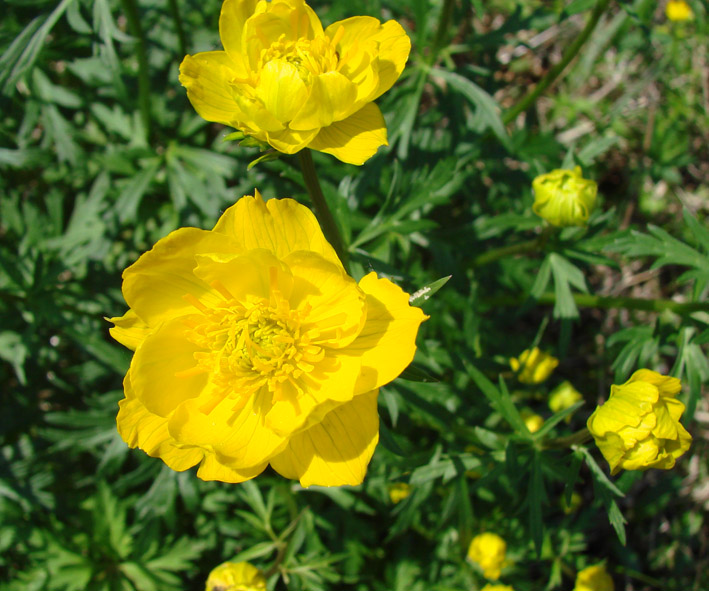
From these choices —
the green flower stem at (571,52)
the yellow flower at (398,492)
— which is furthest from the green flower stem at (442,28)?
the yellow flower at (398,492)

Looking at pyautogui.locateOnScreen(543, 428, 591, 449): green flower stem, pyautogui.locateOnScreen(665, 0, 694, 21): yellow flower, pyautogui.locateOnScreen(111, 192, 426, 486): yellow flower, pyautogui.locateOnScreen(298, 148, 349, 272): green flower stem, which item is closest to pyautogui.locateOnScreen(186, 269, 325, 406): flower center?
pyautogui.locateOnScreen(111, 192, 426, 486): yellow flower

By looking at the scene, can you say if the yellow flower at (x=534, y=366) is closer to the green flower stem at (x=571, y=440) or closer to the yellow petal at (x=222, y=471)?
the green flower stem at (x=571, y=440)

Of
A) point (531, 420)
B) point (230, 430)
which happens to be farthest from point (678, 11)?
point (230, 430)

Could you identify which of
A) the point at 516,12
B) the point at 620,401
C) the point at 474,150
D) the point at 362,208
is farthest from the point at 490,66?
the point at 620,401

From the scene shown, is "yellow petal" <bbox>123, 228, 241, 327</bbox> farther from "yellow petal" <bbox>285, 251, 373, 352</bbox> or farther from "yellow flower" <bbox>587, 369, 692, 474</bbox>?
"yellow flower" <bbox>587, 369, 692, 474</bbox>

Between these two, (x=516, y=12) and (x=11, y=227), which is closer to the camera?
(x=516, y=12)

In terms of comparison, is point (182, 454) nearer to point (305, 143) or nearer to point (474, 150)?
point (305, 143)
